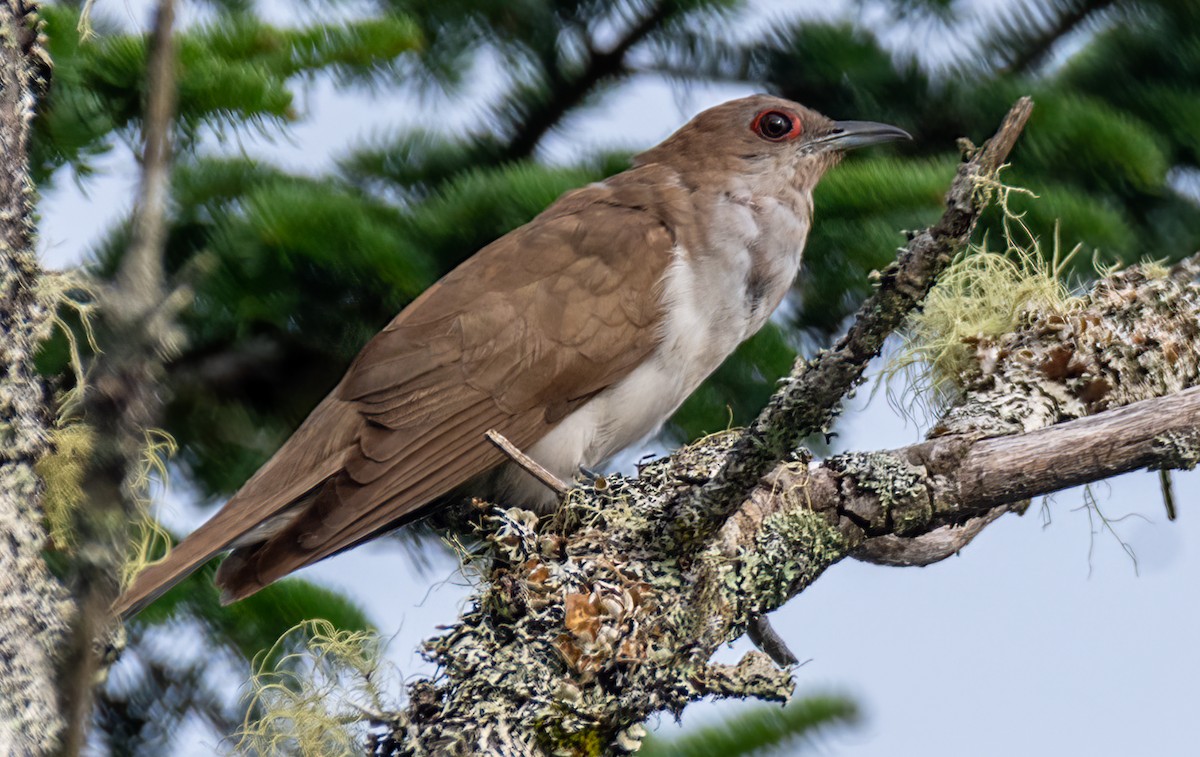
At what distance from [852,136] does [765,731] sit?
159cm

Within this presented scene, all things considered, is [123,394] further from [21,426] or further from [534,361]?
[534,361]

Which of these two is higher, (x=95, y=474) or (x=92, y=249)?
(x=92, y=249)

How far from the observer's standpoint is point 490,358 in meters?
3.15

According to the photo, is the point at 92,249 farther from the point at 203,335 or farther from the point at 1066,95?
the point at 1066,95

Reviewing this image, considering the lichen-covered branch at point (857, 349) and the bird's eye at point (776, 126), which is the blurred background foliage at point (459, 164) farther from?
the lichen-covered branch at point (857, 349)

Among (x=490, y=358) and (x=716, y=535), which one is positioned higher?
(x=490, y=358)

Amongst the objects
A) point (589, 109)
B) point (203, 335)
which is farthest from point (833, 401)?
point (589, 109)

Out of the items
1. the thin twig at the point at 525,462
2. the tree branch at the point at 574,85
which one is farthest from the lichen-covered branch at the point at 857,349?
the tree branch at the point at 574,85

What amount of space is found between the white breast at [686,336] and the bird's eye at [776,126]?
395 millimetres

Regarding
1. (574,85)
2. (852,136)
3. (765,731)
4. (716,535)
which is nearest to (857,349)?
(716,535)

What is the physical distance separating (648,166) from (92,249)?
1.47 metres

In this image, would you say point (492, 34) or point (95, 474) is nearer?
point (95, 474)

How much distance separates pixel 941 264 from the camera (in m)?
1.82

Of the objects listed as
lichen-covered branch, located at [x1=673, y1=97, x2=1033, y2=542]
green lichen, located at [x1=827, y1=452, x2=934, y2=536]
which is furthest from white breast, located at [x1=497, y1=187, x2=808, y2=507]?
lichen-covered branch, located at [x1=673, y1=97, x2=1033, y2=542]
